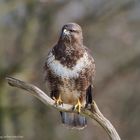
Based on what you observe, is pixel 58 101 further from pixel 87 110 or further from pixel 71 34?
pixel 71 34

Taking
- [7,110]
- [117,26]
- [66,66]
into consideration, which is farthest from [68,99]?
[117,26]

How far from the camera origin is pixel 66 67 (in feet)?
24.1

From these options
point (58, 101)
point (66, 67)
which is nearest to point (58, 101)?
point (58, 101)

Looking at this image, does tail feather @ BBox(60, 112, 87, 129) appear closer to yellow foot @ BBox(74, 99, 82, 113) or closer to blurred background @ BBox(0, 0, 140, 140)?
yellow foot @ BBox(74, 99, 82, 113)

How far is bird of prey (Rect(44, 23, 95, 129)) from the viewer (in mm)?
7277

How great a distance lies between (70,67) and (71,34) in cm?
32

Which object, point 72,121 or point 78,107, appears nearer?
point 78,107

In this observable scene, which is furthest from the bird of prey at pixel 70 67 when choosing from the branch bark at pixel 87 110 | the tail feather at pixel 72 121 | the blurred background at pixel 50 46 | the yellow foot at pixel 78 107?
the blurred background at pixel 50 46

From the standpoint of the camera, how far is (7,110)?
1146cm

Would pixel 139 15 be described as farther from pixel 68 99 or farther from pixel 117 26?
pixel 68 99

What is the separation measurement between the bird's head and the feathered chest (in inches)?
6.7

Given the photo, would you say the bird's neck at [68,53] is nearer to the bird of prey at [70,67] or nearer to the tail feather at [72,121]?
the bird of prey at [70,67]

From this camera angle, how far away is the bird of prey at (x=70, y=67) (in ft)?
23.9

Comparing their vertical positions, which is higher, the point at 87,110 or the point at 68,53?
the point at 68,53
